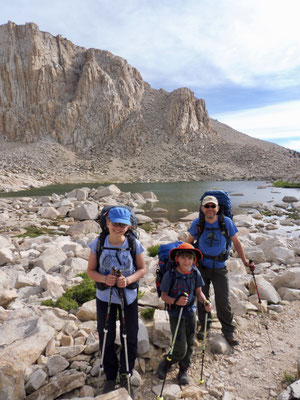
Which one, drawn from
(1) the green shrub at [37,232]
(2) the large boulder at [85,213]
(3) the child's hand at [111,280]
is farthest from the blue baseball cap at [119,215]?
(2) the large boulder at [85,213]

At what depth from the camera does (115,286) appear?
3.73m

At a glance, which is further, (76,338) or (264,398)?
(76,338)

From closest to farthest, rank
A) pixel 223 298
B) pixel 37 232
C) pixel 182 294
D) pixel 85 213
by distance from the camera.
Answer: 1. pixel 182 294
2. pixel 223 298
3. pixel 37 232
4. pixel 85 213

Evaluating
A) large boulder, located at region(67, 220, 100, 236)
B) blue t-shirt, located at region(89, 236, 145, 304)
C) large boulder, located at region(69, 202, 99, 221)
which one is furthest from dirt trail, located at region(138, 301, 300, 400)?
large boulder, located at region(69, 202, 99, 221)

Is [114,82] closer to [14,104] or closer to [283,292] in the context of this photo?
[14,104]

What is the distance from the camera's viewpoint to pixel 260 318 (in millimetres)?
5738

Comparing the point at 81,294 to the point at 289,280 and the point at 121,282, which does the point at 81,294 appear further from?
the point at 289,280

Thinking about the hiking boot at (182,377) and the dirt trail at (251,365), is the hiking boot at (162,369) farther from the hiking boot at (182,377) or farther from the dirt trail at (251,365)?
the hiking boot at (182,377)

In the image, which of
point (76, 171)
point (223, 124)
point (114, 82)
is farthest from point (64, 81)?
point (223, 124)

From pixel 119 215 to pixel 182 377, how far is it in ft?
9.08

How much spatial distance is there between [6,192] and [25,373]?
140ft

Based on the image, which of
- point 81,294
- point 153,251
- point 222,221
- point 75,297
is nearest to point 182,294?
point 222,221

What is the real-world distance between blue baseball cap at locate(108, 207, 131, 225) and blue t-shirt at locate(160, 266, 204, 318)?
1102mm

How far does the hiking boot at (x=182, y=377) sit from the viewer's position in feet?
13.1
